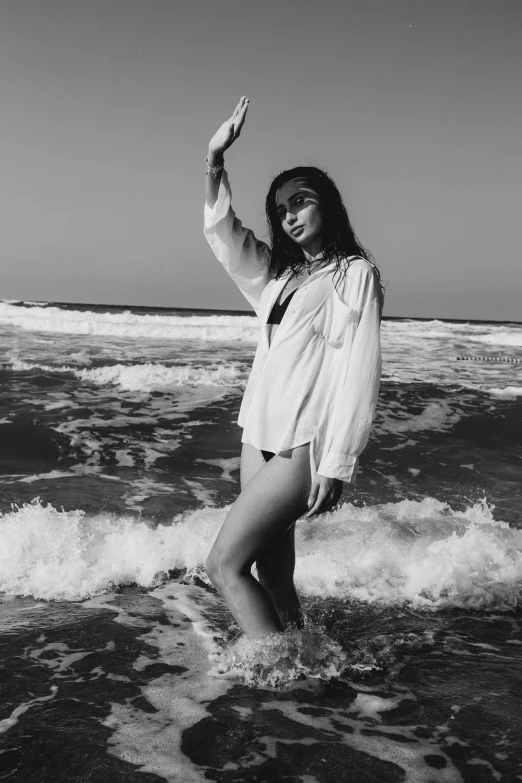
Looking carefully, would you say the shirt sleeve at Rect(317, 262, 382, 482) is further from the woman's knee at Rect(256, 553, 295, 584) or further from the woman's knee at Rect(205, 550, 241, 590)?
the woman's knee at Rect(256, 553, 295, 584)

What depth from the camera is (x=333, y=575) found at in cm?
411

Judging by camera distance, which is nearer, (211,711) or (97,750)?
(97,750)

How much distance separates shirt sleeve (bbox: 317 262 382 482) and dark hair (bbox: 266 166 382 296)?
91 mm

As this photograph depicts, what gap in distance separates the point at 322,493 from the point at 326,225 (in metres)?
1.09

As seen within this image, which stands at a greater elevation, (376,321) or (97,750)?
(376,321)

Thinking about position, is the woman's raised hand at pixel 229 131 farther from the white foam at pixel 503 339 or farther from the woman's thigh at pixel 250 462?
the white foam at pixel 503 339

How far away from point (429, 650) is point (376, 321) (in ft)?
6.02

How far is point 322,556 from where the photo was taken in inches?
169

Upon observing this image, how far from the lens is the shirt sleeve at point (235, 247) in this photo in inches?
105

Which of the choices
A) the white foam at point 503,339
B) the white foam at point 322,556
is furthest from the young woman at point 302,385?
the white foam at point 503,339

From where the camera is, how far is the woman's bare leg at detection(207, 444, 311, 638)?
92.1 inches

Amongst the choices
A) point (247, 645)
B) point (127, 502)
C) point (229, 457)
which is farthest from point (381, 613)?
point (229, 457)

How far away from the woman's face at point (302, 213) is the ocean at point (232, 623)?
169 centimetres

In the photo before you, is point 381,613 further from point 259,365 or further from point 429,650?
point 259,365
